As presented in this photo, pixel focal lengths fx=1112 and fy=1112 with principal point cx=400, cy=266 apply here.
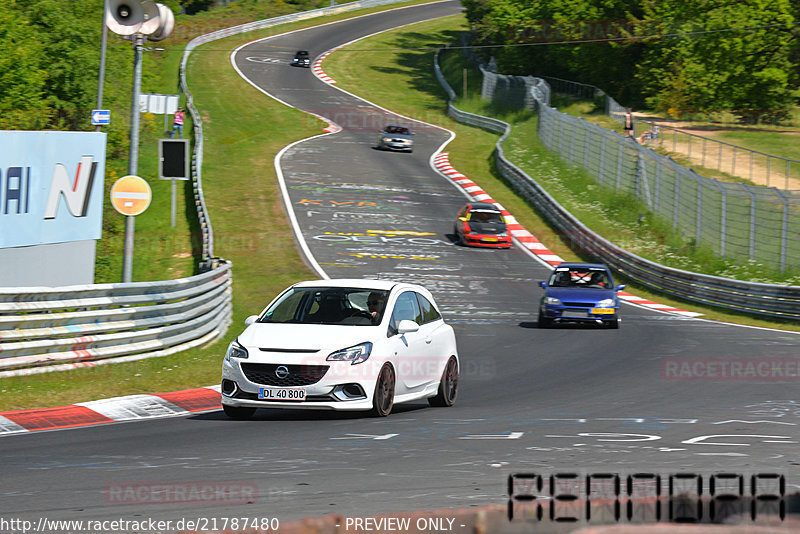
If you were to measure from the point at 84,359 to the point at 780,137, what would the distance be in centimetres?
5020

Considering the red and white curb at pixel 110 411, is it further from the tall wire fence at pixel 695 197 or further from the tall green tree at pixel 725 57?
the tall green tree at pixel 725 57

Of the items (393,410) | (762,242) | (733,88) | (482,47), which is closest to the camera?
(393,410)

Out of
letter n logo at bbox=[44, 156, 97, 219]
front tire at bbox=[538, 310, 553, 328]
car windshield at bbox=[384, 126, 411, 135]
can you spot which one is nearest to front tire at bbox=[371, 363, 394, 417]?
letter n logo at bbox=[44, 156, 97, 219]

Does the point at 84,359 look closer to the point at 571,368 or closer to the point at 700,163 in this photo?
the point at 571,368

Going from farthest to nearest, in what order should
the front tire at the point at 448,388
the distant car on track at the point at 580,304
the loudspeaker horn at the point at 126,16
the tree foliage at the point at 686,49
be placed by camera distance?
the tree foliage at the point at 686,49 → the distant car on track at the point at 580,304 → the loudspeaker horn at the point at 126,16 → the front tire at the point at 448,388

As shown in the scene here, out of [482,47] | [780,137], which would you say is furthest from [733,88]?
[482,47]

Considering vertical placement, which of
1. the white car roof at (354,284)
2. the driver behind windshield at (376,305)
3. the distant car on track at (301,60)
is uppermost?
the distant car on track at (301,60)

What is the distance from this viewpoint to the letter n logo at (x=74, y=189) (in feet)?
59.4

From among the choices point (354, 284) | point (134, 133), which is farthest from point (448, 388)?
point (134, 133)

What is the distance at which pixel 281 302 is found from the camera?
507 inches

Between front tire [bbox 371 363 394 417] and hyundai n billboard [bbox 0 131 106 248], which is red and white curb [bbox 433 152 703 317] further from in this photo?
front tire [bbox 371 363 394 417]

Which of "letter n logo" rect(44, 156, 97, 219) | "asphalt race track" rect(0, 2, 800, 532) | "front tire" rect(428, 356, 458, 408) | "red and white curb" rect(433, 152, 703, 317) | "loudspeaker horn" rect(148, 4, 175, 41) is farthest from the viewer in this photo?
"red and white curb" rect(433, 152, 703, 317)

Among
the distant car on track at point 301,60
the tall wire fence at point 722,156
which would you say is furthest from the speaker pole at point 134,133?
the distant car on track at point 301,60

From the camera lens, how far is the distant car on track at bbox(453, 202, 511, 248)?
37781mm
